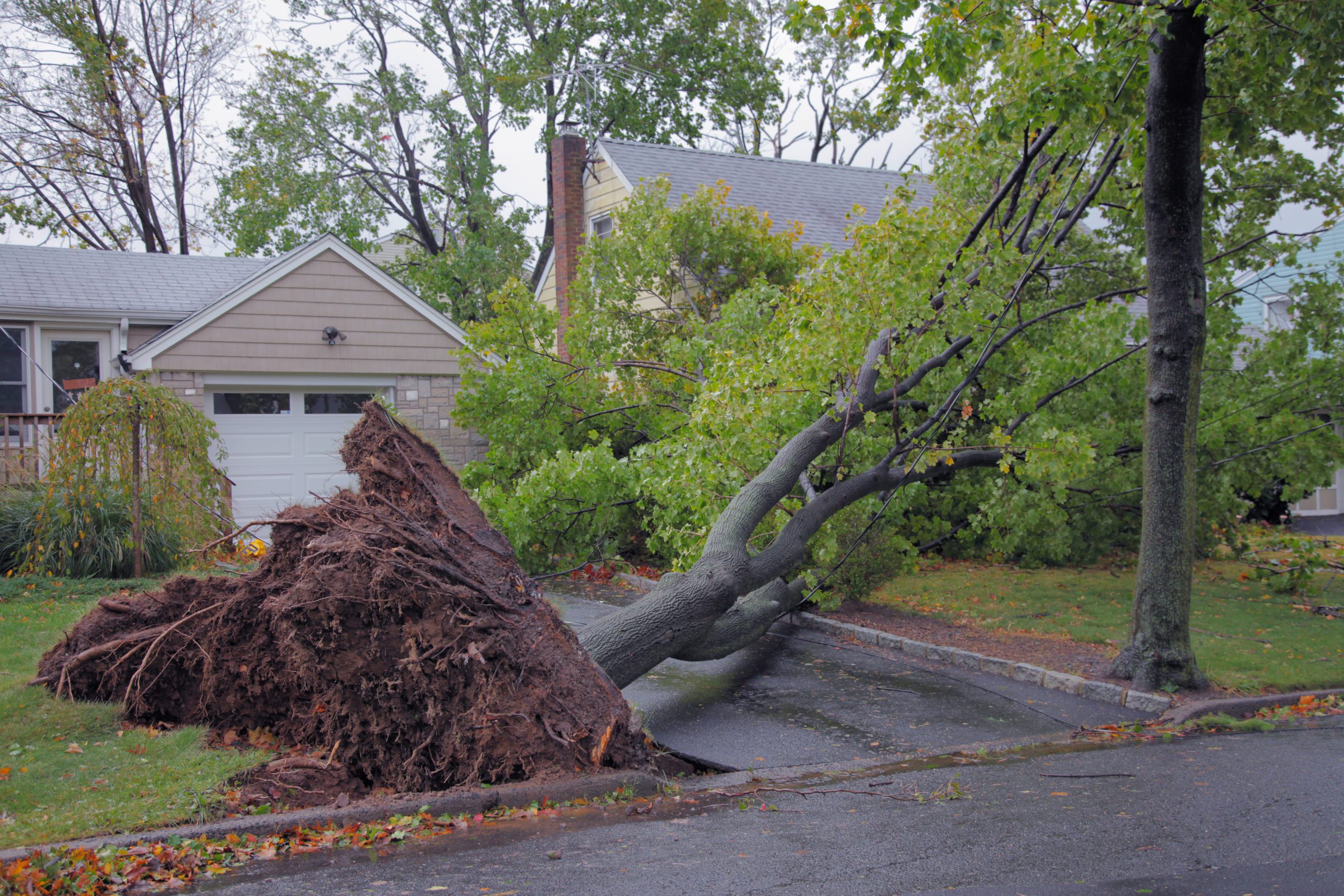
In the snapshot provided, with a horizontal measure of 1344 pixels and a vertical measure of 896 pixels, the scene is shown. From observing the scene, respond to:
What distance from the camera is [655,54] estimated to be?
92.7 feet

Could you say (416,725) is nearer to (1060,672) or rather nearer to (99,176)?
(1060,672)

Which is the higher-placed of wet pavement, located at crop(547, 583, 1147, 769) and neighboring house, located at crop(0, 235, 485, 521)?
neighboring house, located at crop(0, 235, 485, 521)

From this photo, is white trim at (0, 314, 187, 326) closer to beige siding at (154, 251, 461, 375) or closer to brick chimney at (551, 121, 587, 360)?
beige siding at (154, 251, 461, 375)

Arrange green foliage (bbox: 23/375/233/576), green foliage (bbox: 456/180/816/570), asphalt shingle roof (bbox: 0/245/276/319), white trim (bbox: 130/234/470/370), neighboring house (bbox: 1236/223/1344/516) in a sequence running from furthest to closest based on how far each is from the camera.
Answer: neighboring house (bbox: 1236/223/1344/516) < asphalt shingle roof (bbox: 0/245/276/319) < white trim (bbox: 130/234/470/370) < green foliage (bbox: 456/180/816/570) < green foliage (bbox: 23/375/233/576)

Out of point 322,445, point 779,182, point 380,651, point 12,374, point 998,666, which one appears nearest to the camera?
point 380,651

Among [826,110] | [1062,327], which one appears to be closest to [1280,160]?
[1062,327]

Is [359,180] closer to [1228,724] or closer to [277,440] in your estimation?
[277,440]

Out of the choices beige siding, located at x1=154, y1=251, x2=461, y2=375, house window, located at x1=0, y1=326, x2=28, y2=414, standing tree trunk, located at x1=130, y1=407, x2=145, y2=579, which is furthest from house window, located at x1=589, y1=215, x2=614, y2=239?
standing tree trunk, located at x1=130, y1=407, x2=145, y2=579

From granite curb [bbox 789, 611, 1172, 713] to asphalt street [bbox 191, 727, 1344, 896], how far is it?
5.21ft

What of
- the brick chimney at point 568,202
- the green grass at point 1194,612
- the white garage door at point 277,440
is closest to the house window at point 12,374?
the white garage door at point 277,440

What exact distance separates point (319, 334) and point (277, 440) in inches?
71.6

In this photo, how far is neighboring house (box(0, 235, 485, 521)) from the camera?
50.4 feet

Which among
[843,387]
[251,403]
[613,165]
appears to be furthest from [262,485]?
[843,387]

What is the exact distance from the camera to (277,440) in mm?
15961
